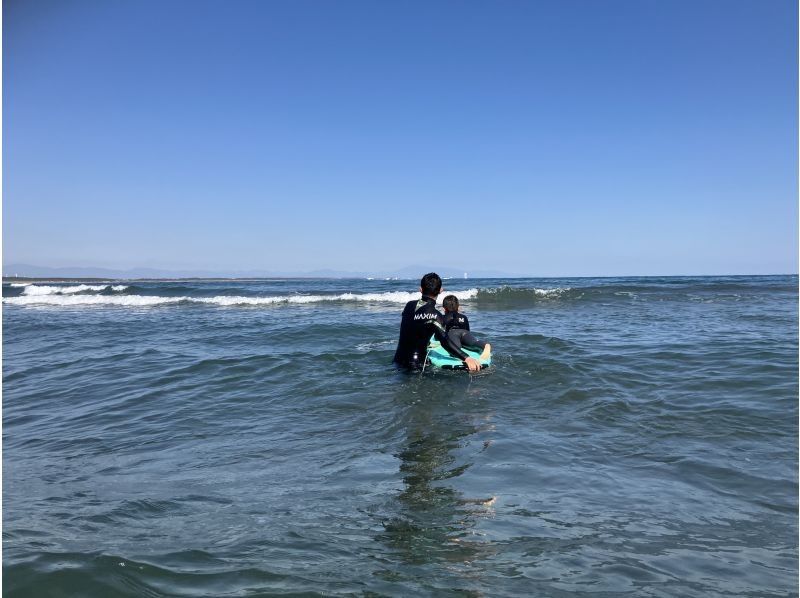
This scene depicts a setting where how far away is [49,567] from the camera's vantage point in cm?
312

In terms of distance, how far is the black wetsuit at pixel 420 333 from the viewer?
8812mm

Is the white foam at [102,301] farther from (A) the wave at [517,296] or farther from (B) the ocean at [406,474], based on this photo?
(B) the ocean at [406,474]

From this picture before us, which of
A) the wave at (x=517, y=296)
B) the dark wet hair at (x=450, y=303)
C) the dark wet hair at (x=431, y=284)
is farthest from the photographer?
the wave at (x=517, y=296)

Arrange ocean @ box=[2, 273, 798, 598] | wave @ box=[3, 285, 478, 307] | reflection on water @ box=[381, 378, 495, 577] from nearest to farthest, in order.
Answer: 1. ocean @ box=[2, 273, 798, 598]
2. reflection on water @ box=[381, 378, 495, 577]
3. wave @ box=[3, 285, 478, 307]

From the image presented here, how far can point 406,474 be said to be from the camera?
4715 mm

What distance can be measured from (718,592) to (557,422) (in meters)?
3.30

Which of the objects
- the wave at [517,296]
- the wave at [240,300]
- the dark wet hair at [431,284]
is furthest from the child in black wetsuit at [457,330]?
the wave at [240,300]

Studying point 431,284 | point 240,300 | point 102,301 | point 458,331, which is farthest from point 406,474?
point 102,301

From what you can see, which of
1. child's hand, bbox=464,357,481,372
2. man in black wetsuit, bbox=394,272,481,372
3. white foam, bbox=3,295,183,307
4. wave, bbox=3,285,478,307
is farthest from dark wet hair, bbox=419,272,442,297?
white foam, bbox=3,295,183,307

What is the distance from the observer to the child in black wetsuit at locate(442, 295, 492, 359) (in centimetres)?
909

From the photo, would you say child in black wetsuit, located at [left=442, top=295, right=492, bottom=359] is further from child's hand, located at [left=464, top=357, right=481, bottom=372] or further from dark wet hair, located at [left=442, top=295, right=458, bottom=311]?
child's hand, located at [left=464, top=357, right=481, bottom=372]

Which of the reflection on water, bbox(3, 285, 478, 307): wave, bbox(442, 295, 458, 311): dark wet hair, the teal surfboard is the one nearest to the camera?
the reflection on water

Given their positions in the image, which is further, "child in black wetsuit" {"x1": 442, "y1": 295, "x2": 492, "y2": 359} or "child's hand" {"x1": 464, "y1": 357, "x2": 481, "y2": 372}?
"child in black wetsuit" {"x1": 442, "y1": 295, "x2": 492, "y2": 359}

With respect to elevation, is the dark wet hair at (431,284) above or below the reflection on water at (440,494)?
above
